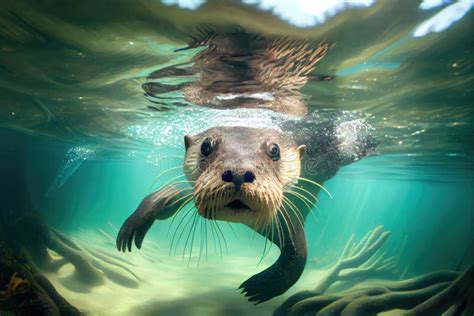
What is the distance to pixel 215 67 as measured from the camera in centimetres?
626

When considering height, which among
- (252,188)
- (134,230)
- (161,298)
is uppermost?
(252,188)

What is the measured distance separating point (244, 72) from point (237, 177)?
3.58 metres

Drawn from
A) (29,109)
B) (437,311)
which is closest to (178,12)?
(437,311)

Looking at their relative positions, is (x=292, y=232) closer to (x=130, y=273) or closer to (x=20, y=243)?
(x=130, y=273)

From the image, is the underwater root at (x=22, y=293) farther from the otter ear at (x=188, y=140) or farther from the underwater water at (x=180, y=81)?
the otter ear at (x=188, y=140)

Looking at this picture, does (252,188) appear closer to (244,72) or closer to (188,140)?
(188,140)

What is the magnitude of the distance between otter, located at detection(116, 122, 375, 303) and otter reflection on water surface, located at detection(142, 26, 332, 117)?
1227mm

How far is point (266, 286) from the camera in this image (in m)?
5.82

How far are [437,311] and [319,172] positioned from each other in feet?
12.6

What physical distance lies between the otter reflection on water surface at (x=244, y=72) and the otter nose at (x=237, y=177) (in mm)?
2623

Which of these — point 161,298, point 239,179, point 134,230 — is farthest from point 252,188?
point 161,298

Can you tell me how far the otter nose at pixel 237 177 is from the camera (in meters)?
3.30

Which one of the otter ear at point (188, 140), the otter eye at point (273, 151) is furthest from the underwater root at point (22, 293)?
the otter eye at point (273, 151)

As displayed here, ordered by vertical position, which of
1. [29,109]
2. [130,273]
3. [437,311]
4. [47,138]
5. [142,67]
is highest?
[47,138]
